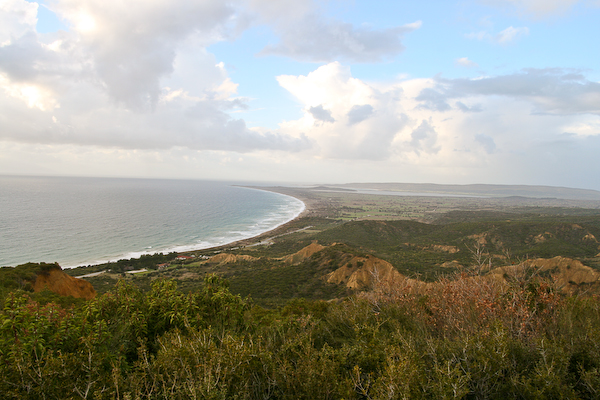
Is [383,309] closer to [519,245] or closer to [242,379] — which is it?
[242,379]

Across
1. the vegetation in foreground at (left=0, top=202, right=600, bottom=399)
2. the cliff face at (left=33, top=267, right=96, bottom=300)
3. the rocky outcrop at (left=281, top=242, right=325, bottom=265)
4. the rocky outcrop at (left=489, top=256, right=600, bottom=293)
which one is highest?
the vegetation in foreground at (left=0, top=202, right=600, bottom=399)

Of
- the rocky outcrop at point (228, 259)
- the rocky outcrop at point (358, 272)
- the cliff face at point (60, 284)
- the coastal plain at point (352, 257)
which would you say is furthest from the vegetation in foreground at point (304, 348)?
the rocky outcrop at point (228, 259)

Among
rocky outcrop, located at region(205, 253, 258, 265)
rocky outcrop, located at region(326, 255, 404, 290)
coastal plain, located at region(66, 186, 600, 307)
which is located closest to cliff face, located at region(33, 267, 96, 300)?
coastal plain, located at region(66, 186, 600, 307)

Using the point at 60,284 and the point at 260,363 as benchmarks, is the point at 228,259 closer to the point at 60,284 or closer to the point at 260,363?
the point at 60,284

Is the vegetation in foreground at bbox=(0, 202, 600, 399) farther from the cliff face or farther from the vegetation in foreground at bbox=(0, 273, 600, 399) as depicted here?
the cliff face

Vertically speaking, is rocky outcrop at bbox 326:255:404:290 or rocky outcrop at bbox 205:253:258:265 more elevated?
rocky outcrop at bbox 326:255:404:290

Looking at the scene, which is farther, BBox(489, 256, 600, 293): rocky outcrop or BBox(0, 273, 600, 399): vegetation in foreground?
BBox(489, 256, 600, 293): rocky outcrop

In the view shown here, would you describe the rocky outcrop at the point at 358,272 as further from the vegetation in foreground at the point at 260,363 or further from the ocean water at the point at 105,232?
the ocean water at the point at 105,232

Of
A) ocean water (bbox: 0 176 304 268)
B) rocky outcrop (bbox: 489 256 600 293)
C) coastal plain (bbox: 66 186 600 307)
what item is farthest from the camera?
ocean water (bbox: 0 176 304 268)

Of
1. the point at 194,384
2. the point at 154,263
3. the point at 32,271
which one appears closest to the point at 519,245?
the point at 194,384

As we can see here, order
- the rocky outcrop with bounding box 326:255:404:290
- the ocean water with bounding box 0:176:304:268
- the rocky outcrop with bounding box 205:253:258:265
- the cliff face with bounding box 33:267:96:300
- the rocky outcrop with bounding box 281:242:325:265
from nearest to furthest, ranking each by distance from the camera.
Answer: the cliff face with bounding box 33:267:96:300
the rocky outcrop with bounding box 326:255:404:290
the rocky outcrop with bounding box 281:242:325:265
the rocky outcrop with bounding box 205:253:258:265
the ocean water with bounding box 0:176:304:268
